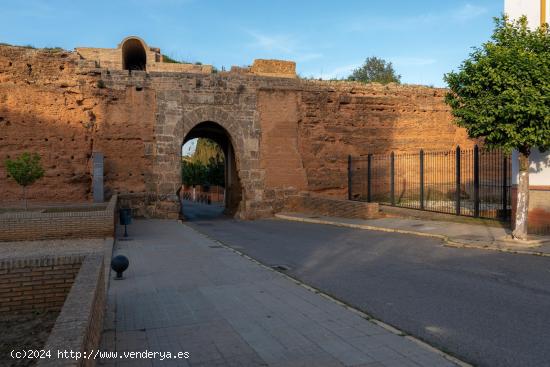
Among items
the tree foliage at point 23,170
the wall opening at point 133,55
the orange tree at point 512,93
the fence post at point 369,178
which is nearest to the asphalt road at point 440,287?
the orange tree at point 512,93

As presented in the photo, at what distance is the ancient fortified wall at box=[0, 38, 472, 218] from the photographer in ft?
63.3

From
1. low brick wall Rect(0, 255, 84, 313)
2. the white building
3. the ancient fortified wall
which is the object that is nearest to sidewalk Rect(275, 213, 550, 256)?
the white building

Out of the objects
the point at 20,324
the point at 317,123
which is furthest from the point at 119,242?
the point at 317,123

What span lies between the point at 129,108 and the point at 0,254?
11421 millimetres

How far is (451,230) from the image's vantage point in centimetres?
1373

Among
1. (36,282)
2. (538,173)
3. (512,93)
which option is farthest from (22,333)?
(538,173)

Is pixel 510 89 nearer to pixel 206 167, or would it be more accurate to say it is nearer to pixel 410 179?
pixel 410 179

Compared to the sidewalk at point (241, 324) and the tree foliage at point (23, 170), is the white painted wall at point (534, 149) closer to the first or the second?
the sidewalk at point (241, 324)

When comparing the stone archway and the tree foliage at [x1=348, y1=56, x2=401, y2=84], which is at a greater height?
the tree foliage at [x1=348, y1=56, x2=401, y2=84]

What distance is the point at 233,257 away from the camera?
9.88 metres

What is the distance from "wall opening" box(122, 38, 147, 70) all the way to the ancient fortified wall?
1681 mm

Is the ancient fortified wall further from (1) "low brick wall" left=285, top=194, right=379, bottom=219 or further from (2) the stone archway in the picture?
(1) "low brick wall" left=285, top=194, right=379, bottom=219

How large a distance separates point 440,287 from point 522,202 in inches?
217

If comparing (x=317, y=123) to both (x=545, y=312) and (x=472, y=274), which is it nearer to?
(x=472, y=274)
